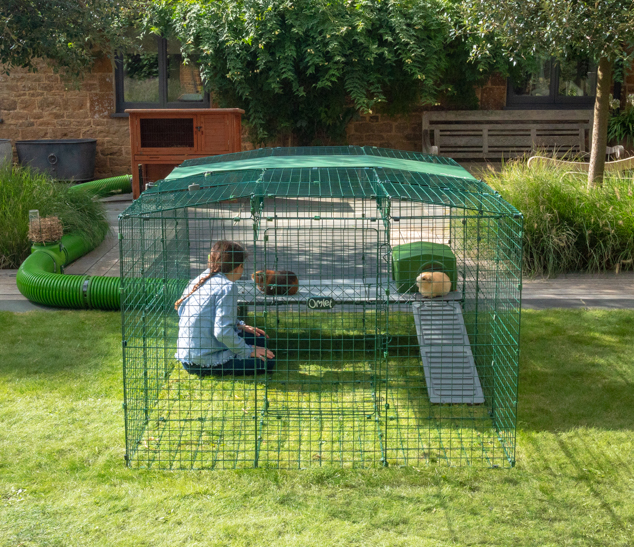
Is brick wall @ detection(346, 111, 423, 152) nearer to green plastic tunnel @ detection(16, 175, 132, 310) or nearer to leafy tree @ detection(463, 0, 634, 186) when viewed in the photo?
leafy tree @ detection(463, 0, 634, 186)

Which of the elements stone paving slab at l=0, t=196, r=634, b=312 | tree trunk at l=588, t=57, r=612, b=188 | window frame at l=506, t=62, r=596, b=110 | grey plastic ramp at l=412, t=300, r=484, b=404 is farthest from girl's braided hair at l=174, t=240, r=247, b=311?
window frame at l=506, t=62, r=596, b=110

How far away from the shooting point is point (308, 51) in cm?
1118

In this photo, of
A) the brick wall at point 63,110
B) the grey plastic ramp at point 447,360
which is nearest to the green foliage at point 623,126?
the brick wall at point 63,110

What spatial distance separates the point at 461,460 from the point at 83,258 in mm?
5079

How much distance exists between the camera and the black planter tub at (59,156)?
39.3ft

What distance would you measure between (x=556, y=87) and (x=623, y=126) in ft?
4.60

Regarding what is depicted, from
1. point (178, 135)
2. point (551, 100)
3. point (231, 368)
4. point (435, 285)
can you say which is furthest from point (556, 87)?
point (231, 368)

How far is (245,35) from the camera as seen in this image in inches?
446

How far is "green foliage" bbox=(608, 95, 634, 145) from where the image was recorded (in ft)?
40.1

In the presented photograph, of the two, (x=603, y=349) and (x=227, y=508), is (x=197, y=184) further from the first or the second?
(x=603, y=349)

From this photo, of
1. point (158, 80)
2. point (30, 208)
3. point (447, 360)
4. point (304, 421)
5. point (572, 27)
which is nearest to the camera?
point (304, 421)

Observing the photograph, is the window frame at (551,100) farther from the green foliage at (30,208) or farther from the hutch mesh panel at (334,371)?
the hutch mesh panel at (334,371)

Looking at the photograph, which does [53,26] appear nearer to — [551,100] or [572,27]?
[572,27]

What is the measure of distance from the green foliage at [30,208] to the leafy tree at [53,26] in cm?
134
